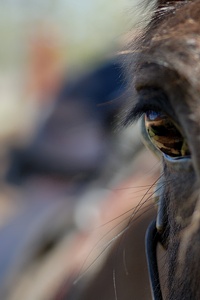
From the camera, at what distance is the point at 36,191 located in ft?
13.1

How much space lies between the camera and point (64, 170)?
14.0 feet

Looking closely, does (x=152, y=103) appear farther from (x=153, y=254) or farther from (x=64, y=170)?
(x=64, y=170)

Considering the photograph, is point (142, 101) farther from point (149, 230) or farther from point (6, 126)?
point (6, 126)

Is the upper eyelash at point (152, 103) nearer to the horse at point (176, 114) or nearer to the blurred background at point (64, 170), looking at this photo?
the horse at point (176, 114)

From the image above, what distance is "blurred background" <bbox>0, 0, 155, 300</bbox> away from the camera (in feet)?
8.25

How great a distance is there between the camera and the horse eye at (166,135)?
51.2 inches

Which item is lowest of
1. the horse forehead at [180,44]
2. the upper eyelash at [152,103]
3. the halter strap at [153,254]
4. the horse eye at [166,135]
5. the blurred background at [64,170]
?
the blurred background at [64,170]

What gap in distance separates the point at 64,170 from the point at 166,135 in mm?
2946

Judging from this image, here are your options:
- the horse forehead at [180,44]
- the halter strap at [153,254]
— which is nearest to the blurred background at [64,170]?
the halter strap at [153,254]

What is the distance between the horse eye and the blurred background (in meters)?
0.27

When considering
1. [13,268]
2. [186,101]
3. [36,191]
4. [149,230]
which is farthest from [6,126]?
[186,101]

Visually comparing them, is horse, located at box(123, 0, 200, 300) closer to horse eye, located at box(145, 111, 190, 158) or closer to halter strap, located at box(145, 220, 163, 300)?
horse eye, located at box(145, 111, 190, 158)

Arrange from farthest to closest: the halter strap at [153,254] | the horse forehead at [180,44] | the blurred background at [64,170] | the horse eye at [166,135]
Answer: the blurred background at [64,170] → the halter strap at [153,254] → the horse eye at [166,135] → the horse forehead at [180,44]

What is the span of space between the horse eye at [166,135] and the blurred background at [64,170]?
27cm
